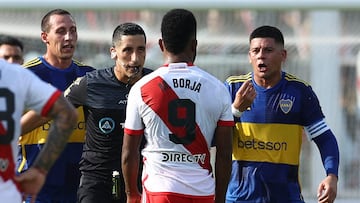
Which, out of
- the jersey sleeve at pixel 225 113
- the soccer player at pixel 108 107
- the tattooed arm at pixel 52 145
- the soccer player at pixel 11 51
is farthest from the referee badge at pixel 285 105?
the soccer player at pixel 11 51

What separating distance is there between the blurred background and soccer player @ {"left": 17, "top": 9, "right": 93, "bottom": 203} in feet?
21.1

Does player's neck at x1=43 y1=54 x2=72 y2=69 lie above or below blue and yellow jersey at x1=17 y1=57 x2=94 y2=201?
above

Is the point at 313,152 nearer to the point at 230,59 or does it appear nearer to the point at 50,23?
the point at 230,59

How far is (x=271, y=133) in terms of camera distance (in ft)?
33.0

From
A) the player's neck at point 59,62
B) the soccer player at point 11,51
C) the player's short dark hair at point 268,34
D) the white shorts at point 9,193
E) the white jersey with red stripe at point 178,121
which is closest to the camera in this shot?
the white shorts at point 9,193

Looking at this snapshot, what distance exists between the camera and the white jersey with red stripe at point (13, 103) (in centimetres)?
718

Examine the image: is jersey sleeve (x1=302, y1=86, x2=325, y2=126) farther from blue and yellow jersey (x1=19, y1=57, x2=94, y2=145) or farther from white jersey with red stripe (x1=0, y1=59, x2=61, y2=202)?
white jersey with red stripe (x1=0, y1=59, x2=61, y2=202)

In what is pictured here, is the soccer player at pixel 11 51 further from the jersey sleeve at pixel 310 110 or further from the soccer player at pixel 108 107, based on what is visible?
the jersey sleeve at pixel 310 110

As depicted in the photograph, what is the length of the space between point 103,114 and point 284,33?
8.35 m

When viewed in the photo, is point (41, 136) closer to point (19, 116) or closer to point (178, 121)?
point (178, 121)

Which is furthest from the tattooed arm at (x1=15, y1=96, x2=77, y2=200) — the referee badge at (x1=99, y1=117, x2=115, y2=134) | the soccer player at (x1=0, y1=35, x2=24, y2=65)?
the soccer player at (x1=0, y1=35, x2=24, y2=65)

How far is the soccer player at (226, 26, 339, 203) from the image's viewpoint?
10047 millimetres

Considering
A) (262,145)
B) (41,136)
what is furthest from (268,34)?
(41,136)

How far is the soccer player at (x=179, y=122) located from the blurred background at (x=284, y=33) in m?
8.68
